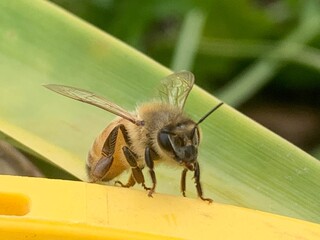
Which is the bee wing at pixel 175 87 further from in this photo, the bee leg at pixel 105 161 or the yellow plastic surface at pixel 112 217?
the yellow plastic surface at pixel 112 217

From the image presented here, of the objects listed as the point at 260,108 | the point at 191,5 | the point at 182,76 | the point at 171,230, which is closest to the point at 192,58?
the point at 191,5

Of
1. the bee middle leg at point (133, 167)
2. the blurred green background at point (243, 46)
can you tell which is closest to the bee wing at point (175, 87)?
the bee middle leg at point (133, 167)

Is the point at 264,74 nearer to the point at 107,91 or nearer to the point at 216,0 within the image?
the point at 216,0

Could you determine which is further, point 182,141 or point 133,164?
point 133,164

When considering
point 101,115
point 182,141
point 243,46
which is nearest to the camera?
point 182,141

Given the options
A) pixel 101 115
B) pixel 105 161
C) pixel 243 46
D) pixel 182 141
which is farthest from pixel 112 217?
pixel 243 46

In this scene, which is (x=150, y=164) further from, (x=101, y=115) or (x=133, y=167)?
(x=101, y=115)

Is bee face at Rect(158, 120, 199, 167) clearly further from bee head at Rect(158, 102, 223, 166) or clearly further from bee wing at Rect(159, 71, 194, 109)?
bee wing at Rect(159, 71, 194, 109)

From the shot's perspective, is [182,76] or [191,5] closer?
[182,76]
